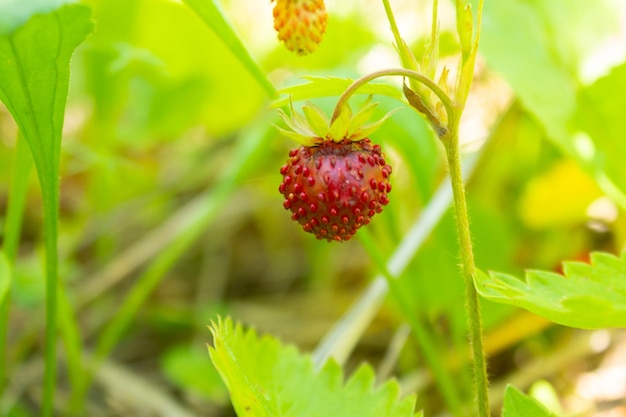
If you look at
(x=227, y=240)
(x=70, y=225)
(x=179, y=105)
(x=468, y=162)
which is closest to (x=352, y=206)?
(x=468, y=162)

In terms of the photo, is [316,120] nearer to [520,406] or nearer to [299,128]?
[299,128]

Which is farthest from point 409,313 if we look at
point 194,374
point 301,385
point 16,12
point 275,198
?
point 275,198

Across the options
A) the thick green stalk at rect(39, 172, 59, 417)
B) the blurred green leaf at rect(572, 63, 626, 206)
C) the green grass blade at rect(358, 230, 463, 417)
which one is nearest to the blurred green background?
the blurred green leaf at rect(572, 63, 626, 206)

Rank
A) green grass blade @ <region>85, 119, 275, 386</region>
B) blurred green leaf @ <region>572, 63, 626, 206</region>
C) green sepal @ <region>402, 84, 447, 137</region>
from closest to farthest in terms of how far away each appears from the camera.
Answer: green sepal @ <region>402, 84, 447, 137</region>, blurred green leaf @ <region>572, 63, 626, 206</region>, green grass blade @ <region>85, 119, 275, 386</region>

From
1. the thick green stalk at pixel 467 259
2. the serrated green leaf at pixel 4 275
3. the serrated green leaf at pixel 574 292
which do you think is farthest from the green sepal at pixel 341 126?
the serrated green leaf at pixel 4 275

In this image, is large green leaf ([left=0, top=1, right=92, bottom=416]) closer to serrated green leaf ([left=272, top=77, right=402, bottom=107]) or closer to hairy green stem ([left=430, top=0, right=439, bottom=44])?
serrated green leaf ([left=272, top=77, right=402, bottom=107])
